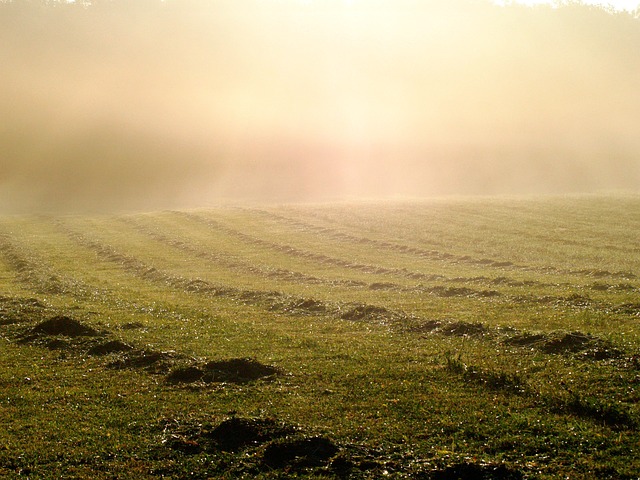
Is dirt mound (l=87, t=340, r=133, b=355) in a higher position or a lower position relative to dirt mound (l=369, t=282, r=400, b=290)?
lower

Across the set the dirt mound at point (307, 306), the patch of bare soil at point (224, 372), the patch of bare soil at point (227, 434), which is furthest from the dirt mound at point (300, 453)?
the dirt mound at point (307, 306)

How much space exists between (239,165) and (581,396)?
343 ft

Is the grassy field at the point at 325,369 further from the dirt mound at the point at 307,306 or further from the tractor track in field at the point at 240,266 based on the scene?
the tractor track in field at the point at 240,266

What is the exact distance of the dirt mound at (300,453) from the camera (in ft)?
35.5

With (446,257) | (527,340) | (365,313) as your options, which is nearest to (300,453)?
(527,340)

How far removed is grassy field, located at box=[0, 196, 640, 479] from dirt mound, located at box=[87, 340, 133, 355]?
9cm

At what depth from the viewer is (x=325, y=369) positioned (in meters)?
16.0

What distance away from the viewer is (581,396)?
43.2ft

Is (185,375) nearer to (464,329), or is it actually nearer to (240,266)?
(464,329)

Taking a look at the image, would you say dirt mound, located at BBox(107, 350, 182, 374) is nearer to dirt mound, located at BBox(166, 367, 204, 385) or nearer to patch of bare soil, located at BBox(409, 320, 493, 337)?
dirt mound, located at BBox(166, 367, 204, 385)

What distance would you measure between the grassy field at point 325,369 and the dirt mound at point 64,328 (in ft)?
0.20

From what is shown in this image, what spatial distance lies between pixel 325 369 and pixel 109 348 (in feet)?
20.0

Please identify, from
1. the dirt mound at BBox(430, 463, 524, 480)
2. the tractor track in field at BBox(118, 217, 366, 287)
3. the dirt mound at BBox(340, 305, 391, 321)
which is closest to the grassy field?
the dirt mound at BBox(430, 463, 524, 480)

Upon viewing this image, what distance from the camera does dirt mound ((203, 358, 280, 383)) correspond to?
1522 cm
